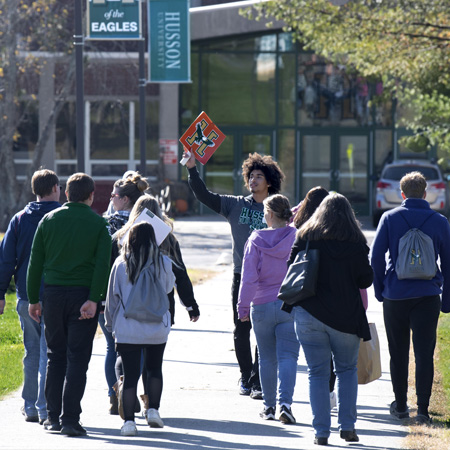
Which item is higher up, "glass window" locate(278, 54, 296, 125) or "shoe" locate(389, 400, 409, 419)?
"glass window" locate(278, 54, 296, 125)

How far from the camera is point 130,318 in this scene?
648 centimetres

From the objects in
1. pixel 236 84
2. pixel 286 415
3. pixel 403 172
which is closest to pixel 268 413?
pixel 286 415

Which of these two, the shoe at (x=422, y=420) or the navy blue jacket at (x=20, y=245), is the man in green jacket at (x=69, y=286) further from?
the shoe at (x=422, y=420)

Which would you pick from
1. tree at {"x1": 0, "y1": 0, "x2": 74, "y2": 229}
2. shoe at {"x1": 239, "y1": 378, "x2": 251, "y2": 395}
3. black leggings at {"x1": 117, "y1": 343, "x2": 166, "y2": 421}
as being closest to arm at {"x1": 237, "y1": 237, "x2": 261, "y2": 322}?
black leggings at {"x1": 117, "y1": 343, "x2": 166, "y2": 421}

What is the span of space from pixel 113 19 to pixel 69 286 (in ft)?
32.5

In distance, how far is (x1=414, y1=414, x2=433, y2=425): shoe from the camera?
6.93 meters

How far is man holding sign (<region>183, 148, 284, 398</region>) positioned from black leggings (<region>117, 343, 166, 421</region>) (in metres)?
1.34

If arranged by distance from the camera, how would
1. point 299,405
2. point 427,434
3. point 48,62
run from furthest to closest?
point 48,62 < point 299,405 < point 427,434

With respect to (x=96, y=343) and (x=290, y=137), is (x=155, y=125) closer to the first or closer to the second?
(x=290, y=137)

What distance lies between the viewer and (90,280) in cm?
653

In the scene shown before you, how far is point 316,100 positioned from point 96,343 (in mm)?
22891

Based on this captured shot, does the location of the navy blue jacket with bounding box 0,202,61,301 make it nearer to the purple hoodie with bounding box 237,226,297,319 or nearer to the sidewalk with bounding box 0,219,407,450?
the sidewalk with bounding box 0,219,407,450

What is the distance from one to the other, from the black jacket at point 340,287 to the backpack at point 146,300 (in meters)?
1.00

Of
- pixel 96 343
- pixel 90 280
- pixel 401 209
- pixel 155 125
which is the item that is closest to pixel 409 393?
pixel 401 209
